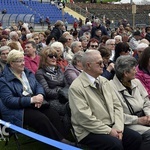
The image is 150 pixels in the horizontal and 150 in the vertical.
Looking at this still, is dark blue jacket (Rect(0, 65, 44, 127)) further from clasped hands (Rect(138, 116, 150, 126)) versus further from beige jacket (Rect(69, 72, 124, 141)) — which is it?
clasped hands (Rect(138, 116, 150, 126))

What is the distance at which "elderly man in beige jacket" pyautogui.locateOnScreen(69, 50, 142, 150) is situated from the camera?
13.0 ft

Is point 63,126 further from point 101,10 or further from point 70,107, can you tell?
point 101,10

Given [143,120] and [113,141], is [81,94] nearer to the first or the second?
[113,141]

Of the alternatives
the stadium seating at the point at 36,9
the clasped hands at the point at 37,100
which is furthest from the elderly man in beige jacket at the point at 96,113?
the stadium seating at the point at 36,9

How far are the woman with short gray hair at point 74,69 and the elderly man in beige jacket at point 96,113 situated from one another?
52.0 inches

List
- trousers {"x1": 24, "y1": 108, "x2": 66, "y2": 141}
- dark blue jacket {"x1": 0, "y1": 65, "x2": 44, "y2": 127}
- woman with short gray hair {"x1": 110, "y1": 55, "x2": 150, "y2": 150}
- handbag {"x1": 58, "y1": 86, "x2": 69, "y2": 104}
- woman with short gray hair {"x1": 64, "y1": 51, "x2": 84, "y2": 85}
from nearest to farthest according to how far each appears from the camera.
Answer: woman with short gray hair {"x1": 110, "y1": 55, "x2": 150, "y2": 150}, trousers {"x1": 24, "y1": 108, "x2": 66, "y2": 141}, dark blue jacket {"x1": 0, "y1": 65, "x2": 44, "y2": 127}, handbag {"x1": 58, "y1": 86, "x2": 69, "y2": 104}, woman with short gray hair {"x1": 64, "y1": 51, "x2": 84, "y2": 85}

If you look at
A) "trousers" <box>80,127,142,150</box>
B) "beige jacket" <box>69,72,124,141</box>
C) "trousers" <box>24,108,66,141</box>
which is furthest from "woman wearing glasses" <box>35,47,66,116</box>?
"trousers" <box>80,127,142,150</box>

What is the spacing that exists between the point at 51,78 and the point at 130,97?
143 centimetres

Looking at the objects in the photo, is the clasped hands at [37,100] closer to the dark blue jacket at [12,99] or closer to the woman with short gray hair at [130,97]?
the dark blue jacket at [12,99]

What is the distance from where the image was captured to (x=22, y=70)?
16.2ft

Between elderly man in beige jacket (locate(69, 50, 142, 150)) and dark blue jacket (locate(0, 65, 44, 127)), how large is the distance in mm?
883

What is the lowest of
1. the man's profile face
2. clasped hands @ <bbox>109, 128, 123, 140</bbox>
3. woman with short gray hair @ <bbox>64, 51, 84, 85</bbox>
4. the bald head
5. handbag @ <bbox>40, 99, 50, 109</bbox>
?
clasped hands @ <bbox>109, 128, 123, 140</bbox>

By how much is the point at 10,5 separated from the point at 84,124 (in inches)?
1393

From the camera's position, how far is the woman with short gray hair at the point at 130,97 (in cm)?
438
